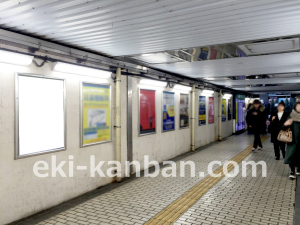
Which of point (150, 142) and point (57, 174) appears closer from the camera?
point (57, 174)

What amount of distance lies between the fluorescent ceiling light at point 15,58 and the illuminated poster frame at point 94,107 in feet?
4.14

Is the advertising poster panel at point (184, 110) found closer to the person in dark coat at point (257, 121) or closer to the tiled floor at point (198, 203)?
the person in dark coat at point (257, 121)

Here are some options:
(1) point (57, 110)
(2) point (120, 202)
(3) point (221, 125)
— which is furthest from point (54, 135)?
(3) point (221, 125)

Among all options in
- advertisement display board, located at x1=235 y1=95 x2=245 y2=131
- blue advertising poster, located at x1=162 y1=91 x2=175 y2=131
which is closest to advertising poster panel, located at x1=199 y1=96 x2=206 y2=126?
blue advertising poster, located at x1=162 y1=91 x2=175 y2=131

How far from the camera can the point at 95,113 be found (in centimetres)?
529

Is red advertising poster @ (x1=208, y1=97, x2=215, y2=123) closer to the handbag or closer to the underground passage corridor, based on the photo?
the underground passage corridor

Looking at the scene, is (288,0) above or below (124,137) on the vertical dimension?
above

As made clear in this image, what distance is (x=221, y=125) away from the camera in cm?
1296

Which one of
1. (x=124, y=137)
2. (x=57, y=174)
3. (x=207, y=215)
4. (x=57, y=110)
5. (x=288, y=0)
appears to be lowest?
(x=207, y=215)

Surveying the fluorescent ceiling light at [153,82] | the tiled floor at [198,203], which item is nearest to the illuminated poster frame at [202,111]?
the fluorescent ceiling light at [153,82]

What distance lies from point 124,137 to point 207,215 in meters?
2.83

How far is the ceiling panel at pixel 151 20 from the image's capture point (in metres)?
2.76

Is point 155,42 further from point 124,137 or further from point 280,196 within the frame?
point 280,196

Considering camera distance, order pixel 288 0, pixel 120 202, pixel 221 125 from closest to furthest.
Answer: pixel 288 0, pixel 120 202, pixel 221 125
